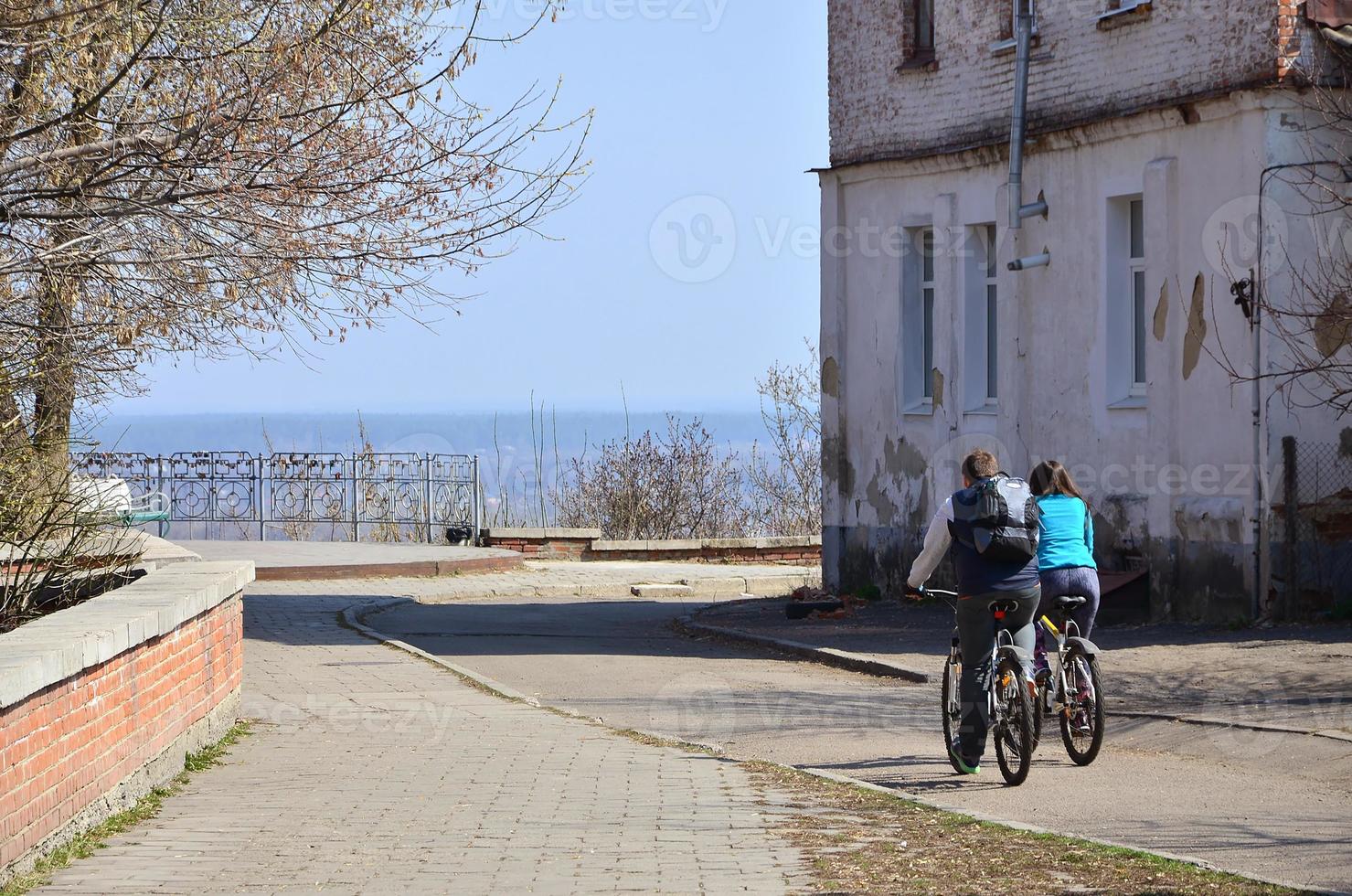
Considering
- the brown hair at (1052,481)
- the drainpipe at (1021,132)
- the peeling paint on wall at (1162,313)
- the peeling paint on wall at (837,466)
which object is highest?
the drainpipe at (1021,132)

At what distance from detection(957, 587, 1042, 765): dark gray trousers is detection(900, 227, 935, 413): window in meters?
12.6

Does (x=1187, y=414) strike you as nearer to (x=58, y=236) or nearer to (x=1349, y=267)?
(x=1349, y=267)

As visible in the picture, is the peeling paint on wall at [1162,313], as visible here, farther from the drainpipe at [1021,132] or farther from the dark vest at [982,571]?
the dark vest at [982,571]

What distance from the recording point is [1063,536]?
10.4m

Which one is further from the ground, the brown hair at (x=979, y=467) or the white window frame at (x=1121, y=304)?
the white window frame at (x=1121, y=304)

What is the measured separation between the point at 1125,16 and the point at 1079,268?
2.76 meters

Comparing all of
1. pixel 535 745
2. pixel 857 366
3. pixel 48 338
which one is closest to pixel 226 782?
pixel 535 745

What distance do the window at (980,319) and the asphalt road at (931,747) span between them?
5149 mm

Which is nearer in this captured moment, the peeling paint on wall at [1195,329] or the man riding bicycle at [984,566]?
the man riding bicycle at [984,566]

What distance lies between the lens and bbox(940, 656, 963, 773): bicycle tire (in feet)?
32.5

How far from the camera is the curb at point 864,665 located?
11234 mm

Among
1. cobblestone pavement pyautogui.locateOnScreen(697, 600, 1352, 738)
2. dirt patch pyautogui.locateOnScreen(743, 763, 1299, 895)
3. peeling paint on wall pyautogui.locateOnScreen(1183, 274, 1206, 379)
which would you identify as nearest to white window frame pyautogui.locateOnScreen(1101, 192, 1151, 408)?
peeling paint on wall pyautogui.locateOnScreen(1183, 274, 1206, 379)

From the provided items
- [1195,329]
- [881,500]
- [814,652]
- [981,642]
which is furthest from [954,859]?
[881,500]

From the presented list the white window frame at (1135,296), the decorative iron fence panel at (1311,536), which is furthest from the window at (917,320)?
the decorative iron fence panel at (1311,536)
